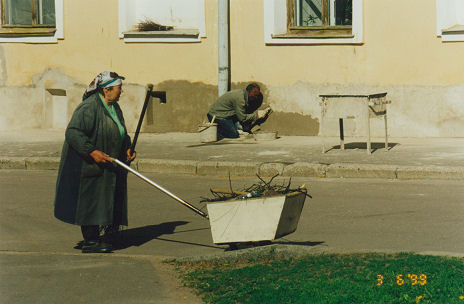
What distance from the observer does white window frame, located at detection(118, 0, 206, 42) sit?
16.9 metres

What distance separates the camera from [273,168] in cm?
1262

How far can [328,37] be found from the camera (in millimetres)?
16281

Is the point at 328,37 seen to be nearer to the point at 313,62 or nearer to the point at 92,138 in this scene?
the point at 313,62

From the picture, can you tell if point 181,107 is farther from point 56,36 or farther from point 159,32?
point 56,36

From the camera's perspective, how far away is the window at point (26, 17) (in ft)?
58.5

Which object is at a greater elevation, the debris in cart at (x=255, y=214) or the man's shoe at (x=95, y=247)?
the debris in cart at (x=255, y=214)

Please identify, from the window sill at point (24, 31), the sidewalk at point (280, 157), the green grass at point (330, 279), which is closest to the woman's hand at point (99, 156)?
the green grass at point (330, 279)

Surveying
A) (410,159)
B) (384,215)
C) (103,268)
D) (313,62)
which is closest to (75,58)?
(313,62)

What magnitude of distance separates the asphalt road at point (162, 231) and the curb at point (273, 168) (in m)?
0.22

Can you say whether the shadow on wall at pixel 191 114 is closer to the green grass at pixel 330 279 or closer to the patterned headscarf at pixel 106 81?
the patterned headscarf at pixel 106 81

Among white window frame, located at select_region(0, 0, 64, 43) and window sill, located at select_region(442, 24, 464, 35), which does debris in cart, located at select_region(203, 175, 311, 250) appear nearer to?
window sill, located at select_region(442, 24, 464, 35)

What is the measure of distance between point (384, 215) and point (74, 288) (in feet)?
13.3

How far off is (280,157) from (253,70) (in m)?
3.59

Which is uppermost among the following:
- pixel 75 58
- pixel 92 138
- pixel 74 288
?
pixel 75 58
